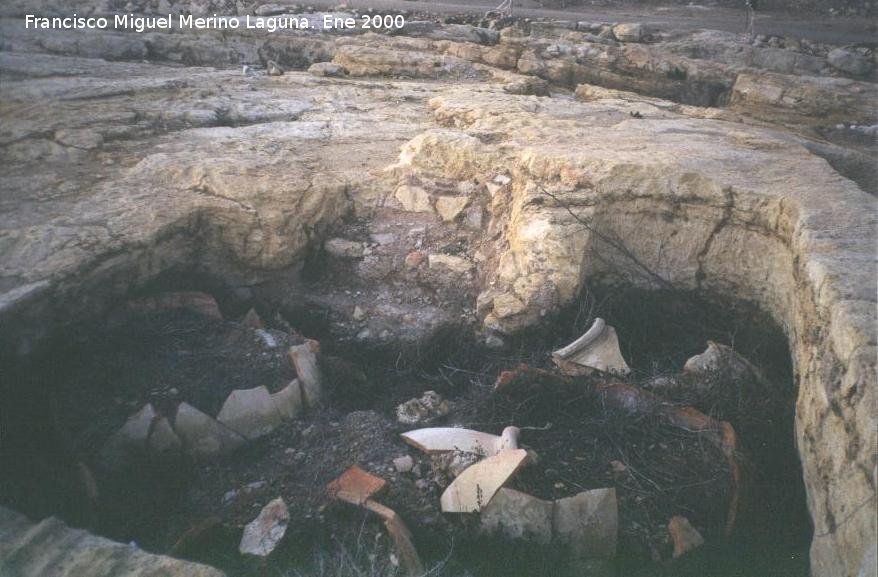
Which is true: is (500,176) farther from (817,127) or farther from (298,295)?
(817,127)

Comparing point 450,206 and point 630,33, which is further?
point 630,33

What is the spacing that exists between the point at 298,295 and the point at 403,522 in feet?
5.44

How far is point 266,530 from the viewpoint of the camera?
7.84ft

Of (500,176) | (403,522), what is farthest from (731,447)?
(500,176)

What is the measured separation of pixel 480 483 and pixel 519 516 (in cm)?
17

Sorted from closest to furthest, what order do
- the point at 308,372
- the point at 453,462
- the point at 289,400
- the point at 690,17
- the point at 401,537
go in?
the point at 401,537, the point at 453,462, the point at 289,400, the point at 308,372, the point at 690,17

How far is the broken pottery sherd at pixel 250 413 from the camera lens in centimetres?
284

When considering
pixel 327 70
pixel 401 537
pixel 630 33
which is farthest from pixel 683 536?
pixel 630 33

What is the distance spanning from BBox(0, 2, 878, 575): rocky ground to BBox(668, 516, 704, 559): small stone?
6 cm

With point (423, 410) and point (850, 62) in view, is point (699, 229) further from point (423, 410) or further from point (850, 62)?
point (850, 62)

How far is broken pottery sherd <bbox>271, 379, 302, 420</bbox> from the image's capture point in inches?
116

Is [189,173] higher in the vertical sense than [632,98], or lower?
lower

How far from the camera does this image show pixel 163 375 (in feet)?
9.81

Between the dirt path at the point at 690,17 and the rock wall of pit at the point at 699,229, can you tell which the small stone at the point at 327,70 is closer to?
the rock wall of pit at the point at 699,229
